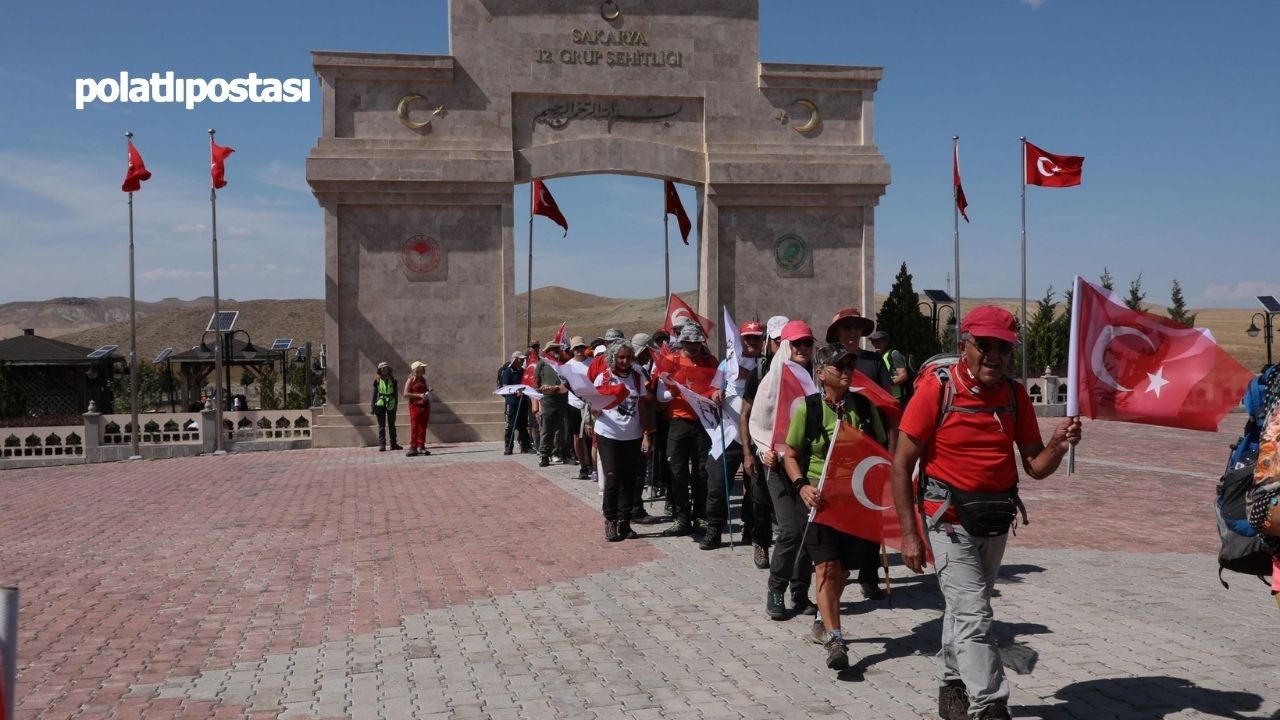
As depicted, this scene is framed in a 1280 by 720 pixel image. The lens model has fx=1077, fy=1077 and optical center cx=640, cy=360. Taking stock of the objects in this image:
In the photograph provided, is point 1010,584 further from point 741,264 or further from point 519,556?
point 741,264

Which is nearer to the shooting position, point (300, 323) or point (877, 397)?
point (877, 397)

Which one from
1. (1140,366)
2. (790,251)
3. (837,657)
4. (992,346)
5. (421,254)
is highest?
(790,251)

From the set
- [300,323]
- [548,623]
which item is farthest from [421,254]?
[300,323]

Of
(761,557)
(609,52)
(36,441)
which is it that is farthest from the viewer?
(609,52)

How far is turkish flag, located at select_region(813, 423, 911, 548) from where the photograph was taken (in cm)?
612

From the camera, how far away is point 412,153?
26141mm

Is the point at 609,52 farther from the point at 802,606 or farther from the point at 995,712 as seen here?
the point at 995,712

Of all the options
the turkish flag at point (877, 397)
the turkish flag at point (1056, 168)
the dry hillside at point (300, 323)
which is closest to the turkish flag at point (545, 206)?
the turkish flag at point (1056, 168)

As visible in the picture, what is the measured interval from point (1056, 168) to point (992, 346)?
26.0m

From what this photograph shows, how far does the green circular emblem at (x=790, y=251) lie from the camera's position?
28.5m

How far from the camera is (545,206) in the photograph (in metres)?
31.3

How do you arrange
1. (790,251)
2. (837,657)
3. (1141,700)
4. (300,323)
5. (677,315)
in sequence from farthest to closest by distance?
1. (300,323)
2. (790,251)
3. (677,315)
4. (837,657)
5. (1141,700)

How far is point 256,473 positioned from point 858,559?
1479 cm

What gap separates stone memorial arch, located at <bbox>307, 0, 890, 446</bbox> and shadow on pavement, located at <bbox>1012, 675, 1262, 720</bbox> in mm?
21204
